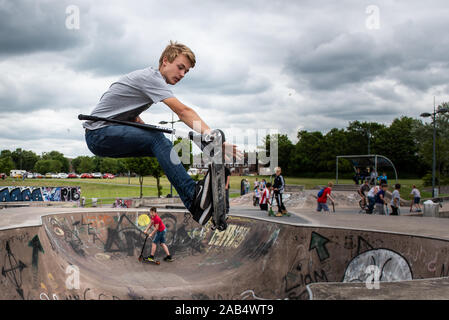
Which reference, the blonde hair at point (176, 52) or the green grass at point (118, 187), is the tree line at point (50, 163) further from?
the blonde hair at point (176, 52)

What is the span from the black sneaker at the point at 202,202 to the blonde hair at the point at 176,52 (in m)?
1.14

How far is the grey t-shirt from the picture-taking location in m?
2.95

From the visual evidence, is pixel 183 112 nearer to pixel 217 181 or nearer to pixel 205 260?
pixel 217 181

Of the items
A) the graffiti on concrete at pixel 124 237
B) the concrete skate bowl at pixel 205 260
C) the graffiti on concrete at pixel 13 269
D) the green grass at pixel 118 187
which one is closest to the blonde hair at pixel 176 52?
the concrete skate bowl at pixel 205 260

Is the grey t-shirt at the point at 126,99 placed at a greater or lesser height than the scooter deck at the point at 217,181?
greater

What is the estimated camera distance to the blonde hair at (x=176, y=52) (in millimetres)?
3139

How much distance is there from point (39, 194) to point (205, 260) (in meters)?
32.6

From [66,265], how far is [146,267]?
6.53ft

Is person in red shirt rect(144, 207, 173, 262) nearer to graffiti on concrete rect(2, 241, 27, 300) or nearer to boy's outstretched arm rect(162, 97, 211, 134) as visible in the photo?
graffiti on concrete rect(2, 241, 27, 300)

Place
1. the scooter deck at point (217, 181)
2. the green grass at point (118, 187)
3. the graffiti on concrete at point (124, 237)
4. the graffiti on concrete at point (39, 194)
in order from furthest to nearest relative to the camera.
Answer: the green grass at point (118, 187), the graffiti on concrete at point (39, 194), the graffiti on concrete at point (124, 237), the scooter deck at point (217, 181)

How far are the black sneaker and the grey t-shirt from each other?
0.92 m

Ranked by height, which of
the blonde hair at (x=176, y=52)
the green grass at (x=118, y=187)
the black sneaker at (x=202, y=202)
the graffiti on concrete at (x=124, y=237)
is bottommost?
the green grass at (x=118, y=187)
